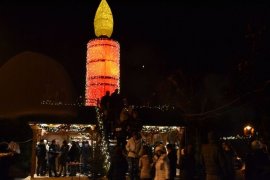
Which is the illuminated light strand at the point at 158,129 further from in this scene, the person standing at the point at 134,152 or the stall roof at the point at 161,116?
the person standing at the point at 134,152

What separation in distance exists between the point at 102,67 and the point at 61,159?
15610 millimetres

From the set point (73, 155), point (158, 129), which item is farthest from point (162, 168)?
point (158, 129)

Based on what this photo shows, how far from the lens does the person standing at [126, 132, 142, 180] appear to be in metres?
14.9

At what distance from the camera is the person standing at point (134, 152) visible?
14867 millimetres

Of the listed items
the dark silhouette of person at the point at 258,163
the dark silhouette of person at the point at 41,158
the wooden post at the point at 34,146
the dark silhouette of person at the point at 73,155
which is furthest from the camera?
the wooden post at the point at 34,146

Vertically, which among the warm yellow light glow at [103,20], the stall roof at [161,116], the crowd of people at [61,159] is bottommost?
the crowd of people at [61,159]

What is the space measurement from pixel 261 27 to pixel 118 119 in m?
5.81

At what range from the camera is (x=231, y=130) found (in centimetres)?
2911

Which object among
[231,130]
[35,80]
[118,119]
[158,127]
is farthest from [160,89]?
[35,80]

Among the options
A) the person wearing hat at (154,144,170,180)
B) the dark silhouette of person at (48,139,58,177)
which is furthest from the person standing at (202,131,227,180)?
the dark silhouette of person at (48,139,58,177)

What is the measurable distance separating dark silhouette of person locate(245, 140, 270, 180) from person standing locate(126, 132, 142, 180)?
4.18m

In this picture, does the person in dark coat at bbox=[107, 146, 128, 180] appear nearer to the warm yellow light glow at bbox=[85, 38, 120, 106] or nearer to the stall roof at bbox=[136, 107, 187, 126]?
the stall roof at bbox=[136, 107, 187, 126]

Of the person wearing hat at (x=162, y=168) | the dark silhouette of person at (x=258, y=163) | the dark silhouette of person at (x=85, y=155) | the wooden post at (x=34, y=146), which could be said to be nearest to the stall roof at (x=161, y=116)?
the dark silhouette of person at (x=85, y=155)

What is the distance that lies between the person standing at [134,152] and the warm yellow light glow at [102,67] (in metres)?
19.4
